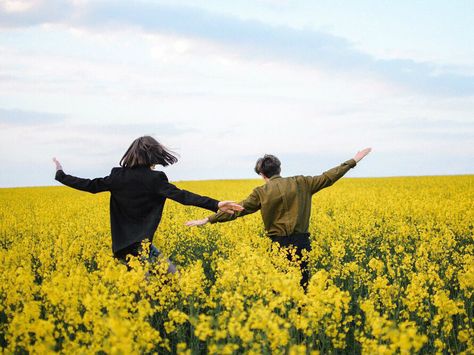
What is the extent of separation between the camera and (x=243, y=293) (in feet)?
17.3

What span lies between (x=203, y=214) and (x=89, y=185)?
31.0 feet

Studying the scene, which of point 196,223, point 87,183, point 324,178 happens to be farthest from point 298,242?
point 87,183

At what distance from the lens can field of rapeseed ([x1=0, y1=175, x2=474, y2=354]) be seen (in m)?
3.94

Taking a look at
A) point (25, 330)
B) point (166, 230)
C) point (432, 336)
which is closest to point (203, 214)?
point (166, 230)

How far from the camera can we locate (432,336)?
19.7 ft

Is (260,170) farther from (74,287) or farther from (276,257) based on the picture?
(74,287)

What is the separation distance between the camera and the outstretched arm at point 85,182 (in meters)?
6.26

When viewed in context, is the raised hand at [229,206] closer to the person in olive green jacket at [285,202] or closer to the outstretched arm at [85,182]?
the person in olive green jacket at [285,202]

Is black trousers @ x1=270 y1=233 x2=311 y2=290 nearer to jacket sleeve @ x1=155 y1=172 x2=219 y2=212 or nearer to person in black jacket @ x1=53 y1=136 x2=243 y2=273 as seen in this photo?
person in black jacket @ x1=53 y1=136 x2=243 y2=273

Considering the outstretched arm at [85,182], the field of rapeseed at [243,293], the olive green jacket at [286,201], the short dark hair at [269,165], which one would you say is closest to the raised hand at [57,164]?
the outstretched arm at [85,182]

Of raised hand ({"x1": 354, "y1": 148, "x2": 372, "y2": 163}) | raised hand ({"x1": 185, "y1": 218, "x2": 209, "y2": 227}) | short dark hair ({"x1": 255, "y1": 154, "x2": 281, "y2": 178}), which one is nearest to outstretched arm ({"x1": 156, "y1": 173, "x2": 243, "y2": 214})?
raised hand ({"x1": 185, "y1": 218, "x2": 209, "y2": 227})

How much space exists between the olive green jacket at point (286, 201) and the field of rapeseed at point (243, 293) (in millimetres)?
447

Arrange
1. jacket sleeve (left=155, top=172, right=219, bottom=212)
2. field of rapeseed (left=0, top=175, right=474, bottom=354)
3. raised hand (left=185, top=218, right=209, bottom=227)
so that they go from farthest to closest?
raised hand (left=185, top=218, right=209, bottom=227), jacket sleeve (left=155, top=172, right=219, bottom=212), field of rapeseed (left=0, top=175, right=474, bottom=354)

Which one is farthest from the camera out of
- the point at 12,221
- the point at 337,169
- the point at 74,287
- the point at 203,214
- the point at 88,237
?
the point at 203,214
